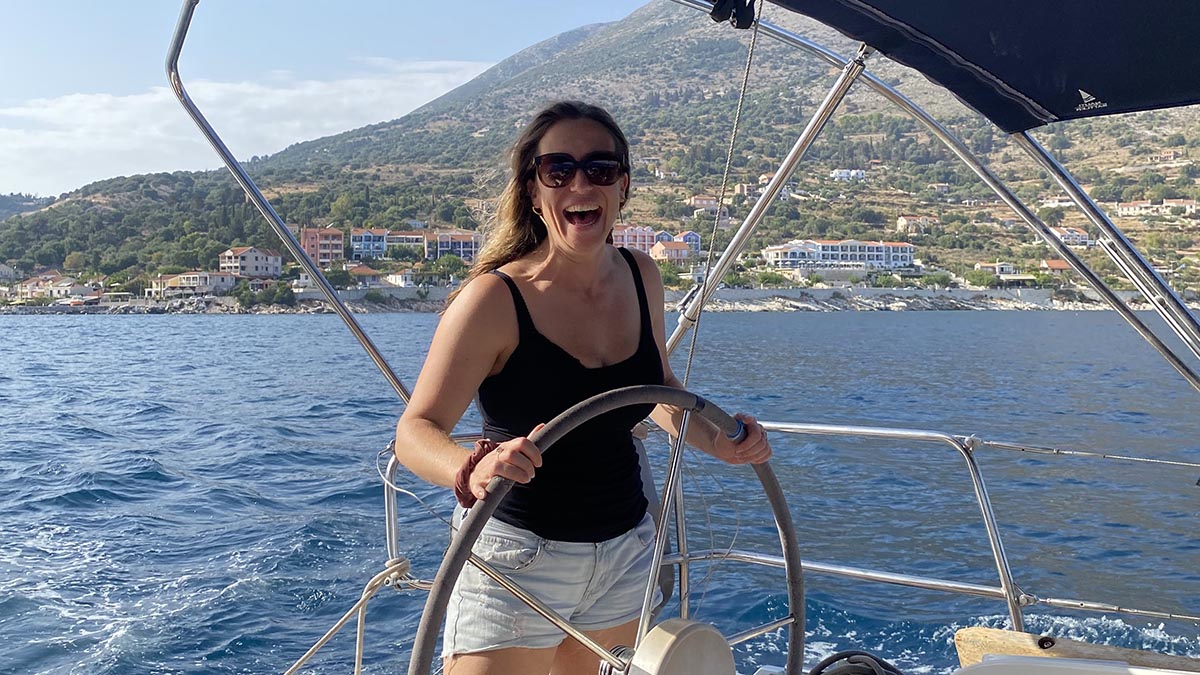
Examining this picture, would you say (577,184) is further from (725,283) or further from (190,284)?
(190,284)

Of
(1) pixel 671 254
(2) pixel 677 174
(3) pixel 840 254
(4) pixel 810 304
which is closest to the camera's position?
(1) pixel 671 254

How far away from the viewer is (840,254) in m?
49.3

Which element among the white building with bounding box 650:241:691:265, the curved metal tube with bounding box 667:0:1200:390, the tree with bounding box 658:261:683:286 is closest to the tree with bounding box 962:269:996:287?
the white building with bounding box 650:241:691:265

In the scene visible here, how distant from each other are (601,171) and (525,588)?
0.51 meters

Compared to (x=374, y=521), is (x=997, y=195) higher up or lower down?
higher up

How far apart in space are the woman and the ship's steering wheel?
0.37ft

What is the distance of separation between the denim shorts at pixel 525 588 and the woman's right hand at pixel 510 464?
28 centimetres

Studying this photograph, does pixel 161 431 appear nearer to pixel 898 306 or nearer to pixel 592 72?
pixel 898 306

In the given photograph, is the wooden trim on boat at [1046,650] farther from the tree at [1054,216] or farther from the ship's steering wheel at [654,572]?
the tree at [1054,216]

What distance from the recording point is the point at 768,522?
7.14 metres

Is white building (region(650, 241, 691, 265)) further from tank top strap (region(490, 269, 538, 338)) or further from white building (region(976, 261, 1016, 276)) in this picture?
white building (region(976, 261, 1016, 276))

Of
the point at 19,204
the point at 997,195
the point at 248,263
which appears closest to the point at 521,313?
the point at 997,195

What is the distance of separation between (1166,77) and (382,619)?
419cm

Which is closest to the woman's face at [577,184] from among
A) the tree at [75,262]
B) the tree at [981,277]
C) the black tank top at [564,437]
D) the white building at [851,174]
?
the black tank top at [564,437]
